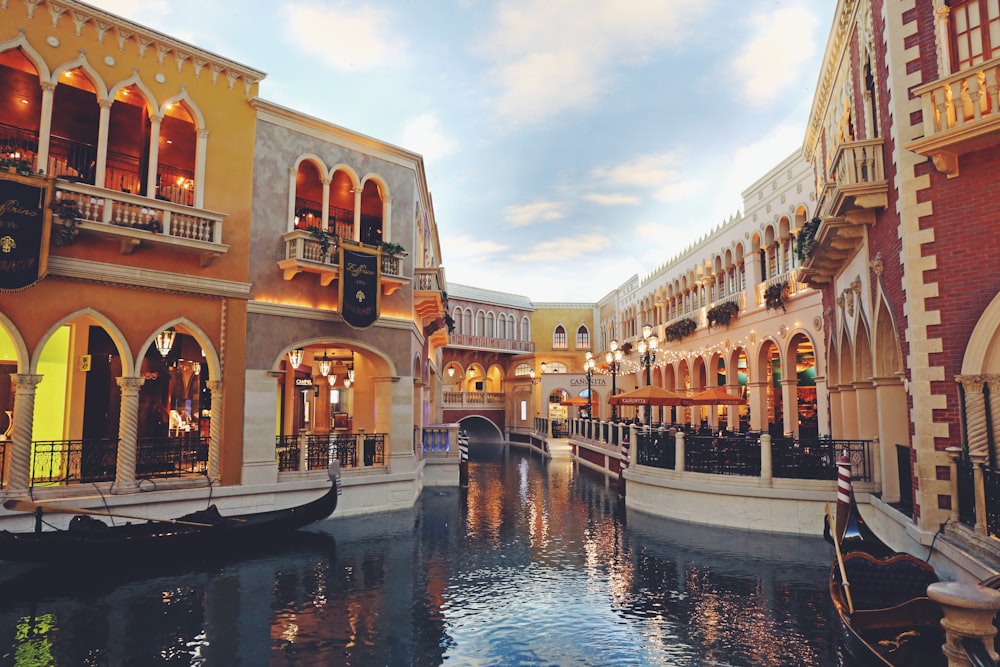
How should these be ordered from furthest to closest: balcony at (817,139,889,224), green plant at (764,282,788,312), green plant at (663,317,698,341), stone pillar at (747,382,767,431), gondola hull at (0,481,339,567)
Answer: green plant at (663,317,698,341)
stone pillar at (747,382,767,431)
green plant at (764,282,788,312)
balcony at (817,139,889,224)
gondola hull at (0,481,339,567)

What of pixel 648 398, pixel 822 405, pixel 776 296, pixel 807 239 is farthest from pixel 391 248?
pixel 822 405

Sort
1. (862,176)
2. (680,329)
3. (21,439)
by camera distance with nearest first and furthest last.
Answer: (862,176) → (21,439) → (680,329)

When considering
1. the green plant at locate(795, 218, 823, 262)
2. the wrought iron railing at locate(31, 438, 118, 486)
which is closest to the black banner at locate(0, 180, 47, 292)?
the wrought iron railing at locate(31, 438, 118, 486)

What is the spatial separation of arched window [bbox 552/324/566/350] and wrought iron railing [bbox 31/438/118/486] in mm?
27973

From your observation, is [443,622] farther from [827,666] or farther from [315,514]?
[315,514]

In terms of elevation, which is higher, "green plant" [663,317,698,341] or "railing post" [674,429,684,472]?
"green plant" [663,317,698,341]

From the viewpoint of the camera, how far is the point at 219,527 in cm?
863

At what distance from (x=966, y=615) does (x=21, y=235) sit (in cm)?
1042

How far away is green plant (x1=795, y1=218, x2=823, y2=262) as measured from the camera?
1062 centimetres

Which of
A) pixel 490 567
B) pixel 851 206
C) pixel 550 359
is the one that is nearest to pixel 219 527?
pixel 490 567

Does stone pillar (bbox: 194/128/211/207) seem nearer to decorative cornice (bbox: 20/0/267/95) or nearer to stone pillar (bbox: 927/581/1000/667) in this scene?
decorative cornice (bbox: 20/0/267/95)

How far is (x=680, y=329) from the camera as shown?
73.4 feet

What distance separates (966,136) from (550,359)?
98.8 feet

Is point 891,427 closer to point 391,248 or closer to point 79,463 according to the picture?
point 391,248
